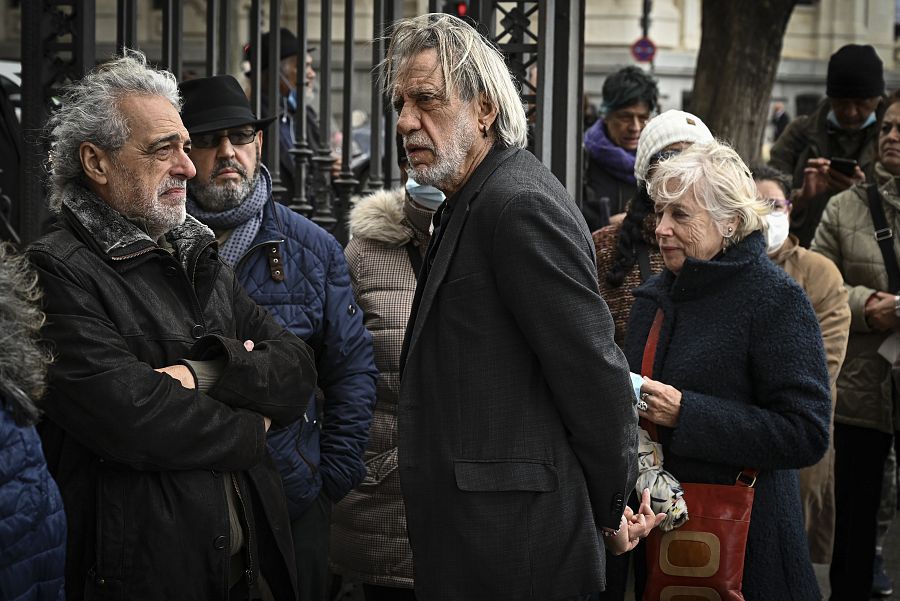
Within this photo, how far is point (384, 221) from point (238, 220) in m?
0.65

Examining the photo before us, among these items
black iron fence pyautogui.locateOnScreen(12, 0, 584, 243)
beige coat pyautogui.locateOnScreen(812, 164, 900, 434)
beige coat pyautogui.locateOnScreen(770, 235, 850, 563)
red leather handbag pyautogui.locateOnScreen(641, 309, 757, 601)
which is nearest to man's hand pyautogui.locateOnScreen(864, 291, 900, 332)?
beige coat pyautogui.locateOnScreen(812, 164, 900, 434)

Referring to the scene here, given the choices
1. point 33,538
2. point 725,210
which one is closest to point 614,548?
point 725,210

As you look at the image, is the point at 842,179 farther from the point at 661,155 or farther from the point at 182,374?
the point at 182,374

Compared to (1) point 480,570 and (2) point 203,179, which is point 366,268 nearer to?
(2) point 203,179

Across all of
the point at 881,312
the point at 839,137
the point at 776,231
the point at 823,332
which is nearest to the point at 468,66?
Result: the point at 776,231

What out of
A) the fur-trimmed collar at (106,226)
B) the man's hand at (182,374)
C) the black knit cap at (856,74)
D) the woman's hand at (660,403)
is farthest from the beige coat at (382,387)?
the black knit cap at (856,74)

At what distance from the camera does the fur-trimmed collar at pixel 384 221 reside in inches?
176

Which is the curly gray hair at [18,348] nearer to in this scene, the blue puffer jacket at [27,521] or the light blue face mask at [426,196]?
the blue puffer jacket at [27,521]

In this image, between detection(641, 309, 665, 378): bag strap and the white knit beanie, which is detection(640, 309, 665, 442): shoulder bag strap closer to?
detection(641, 309, 665, 378): bag strap

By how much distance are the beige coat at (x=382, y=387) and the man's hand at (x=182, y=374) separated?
1.36 meters

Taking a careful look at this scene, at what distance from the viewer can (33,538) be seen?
2596mm

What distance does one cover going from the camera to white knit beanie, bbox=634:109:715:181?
454cm

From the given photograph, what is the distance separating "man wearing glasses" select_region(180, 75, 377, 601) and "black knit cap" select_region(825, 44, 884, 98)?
12.0 feet

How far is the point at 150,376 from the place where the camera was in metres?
2.99
